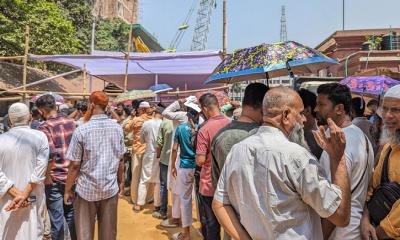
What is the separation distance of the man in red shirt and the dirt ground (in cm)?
167

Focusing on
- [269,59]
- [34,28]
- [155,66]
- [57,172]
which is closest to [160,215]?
[57,172]

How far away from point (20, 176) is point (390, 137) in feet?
10.4

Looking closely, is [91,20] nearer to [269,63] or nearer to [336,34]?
[336,34]

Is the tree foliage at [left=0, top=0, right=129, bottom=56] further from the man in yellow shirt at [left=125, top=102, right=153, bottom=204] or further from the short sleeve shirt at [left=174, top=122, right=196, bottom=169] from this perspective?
the short sleeve shirt at [left=174, top=122, right=196, bottom=169]

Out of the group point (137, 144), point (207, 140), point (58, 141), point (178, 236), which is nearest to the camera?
point (207, 140)

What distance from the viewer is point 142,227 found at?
19.1 ft

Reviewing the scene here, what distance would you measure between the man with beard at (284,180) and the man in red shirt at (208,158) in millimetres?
1804

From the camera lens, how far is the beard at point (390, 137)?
7.38ft

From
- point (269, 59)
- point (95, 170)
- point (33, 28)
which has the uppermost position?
point (33, 28)

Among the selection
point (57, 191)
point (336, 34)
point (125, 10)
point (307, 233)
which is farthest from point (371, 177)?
point (125, 10)

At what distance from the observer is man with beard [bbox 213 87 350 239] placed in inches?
68.2

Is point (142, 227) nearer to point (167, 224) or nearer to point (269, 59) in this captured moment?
point (167, 224)

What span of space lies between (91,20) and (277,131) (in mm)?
24857

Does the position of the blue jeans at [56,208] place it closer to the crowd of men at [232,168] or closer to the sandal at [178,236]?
the crowd of men at [232,168]
